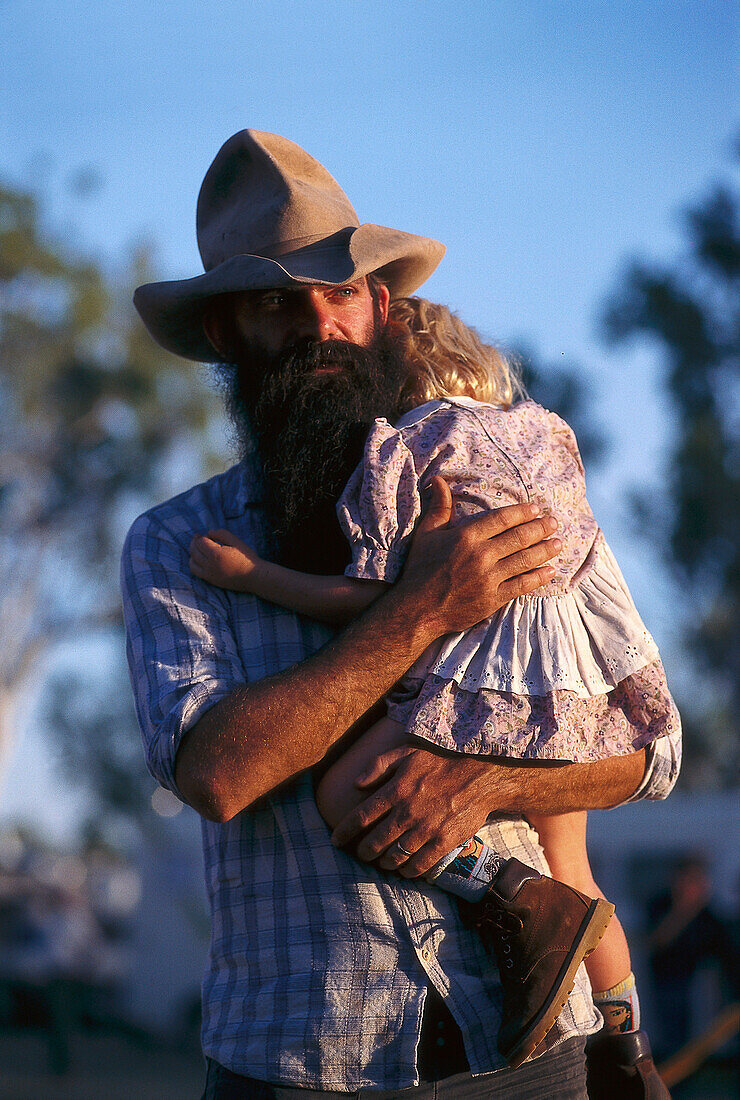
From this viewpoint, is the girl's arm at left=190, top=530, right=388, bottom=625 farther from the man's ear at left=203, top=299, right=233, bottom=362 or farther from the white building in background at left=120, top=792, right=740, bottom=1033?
the white building in background at left=120, top=792, right=740, bottom=1033

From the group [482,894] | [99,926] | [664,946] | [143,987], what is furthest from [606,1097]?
[99,926]

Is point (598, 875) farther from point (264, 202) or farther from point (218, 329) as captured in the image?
point (264, 202)

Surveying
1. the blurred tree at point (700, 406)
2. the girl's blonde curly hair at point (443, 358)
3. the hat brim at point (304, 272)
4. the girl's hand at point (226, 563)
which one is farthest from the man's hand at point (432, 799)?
the blurred tree at point (700, 406)

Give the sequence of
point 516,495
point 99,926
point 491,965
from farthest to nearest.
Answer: point 99,926 → point 516,495 → point 491,965

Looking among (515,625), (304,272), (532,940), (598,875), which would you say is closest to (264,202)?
(304,272)

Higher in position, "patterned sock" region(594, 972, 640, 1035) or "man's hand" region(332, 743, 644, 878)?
"man's hand" region(332, 743, 644, 878)

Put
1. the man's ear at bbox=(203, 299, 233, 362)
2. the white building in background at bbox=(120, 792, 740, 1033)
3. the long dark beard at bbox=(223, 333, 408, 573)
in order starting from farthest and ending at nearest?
the white building in background at bbox=(120, 792, 740, 1033) → the man's ear at bbox=(203, 299, 233, 362) → the long dark beard at bbox=(223, 333, 408, 573)

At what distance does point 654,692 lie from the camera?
2186 mm

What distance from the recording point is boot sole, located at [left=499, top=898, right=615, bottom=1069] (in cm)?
190

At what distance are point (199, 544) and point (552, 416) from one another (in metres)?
0.88

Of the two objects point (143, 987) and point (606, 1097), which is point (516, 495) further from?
point (143, 987)

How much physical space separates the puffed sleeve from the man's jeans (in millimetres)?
937

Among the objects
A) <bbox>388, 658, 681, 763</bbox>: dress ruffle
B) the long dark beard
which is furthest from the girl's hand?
<bbox>388, 658, 681, 763</bbox>: dress ruffle

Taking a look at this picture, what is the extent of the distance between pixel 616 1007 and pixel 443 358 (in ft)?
5.22
